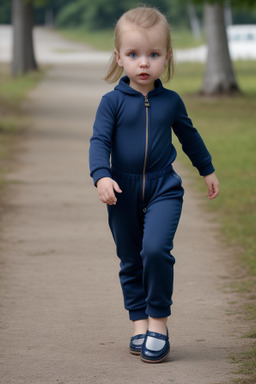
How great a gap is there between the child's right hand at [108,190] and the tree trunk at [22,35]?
27144 millimetres

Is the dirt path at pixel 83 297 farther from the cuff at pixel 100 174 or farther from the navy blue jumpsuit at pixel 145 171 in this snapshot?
the cuff at pixel 100 174

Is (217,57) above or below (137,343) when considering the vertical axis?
below

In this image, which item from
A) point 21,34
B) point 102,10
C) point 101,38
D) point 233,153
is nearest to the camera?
point 233,153

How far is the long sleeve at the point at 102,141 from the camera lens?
13.5 feet

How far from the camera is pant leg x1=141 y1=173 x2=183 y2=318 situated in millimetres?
4141

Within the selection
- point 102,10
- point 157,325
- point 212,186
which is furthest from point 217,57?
point 102,10

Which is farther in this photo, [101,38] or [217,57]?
[101,38]

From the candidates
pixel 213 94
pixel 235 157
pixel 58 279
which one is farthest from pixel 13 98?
pixel 58 279

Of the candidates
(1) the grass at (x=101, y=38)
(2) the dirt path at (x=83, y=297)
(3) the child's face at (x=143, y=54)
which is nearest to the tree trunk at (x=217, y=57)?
(2) the dirt path at (x=83, y=297)

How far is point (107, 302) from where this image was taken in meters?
5.64

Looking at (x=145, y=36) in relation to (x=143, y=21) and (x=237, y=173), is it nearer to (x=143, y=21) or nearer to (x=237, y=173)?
(x=143, y=21)

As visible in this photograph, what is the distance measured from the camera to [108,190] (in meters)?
3.99

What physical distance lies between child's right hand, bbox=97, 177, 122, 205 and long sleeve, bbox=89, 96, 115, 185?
2.5 inches

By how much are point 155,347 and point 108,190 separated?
2.66 feet
